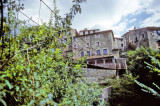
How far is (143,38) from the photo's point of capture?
3256cm

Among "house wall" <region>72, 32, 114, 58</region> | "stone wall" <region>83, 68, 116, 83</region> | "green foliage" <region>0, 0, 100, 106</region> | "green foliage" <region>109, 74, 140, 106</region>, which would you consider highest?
"house wall" <region>72, 32, 114, 58</region>

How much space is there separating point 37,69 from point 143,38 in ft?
122

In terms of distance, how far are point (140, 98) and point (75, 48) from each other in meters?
21.4

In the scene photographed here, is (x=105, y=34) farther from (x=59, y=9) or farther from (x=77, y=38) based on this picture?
(x=59, y=9)

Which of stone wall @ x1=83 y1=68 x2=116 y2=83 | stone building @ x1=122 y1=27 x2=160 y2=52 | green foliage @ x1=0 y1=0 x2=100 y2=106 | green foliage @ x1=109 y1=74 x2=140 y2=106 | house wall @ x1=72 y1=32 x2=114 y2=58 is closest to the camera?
green foliage @ x1=0 y1=0 x2=100 y2=106

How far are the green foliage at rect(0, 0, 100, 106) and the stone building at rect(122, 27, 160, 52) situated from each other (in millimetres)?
34254

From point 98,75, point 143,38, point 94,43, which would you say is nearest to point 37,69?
point 98,75

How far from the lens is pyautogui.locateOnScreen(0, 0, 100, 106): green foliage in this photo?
3.99 ft

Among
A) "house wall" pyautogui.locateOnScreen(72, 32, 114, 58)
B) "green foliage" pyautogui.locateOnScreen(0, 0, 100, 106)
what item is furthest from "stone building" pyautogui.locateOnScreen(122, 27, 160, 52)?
"green foliage" pyautogui.locateOnScreen(0, 0, 100, 106)

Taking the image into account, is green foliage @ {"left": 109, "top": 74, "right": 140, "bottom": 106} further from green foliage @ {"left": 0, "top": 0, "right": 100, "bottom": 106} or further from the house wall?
the house wall

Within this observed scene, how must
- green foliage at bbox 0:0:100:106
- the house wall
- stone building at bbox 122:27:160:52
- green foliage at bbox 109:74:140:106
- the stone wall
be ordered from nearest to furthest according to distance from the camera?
green foliage at bbox 0:0:100:106 < green foliage at bbox 109:74:140:106 < the stone wall < the house wall < stone building at bbox 122:27:160:52

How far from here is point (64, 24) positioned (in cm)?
242

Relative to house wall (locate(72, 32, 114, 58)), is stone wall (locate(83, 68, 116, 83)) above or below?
below

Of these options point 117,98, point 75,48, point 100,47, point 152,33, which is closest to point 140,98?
point 117,98
